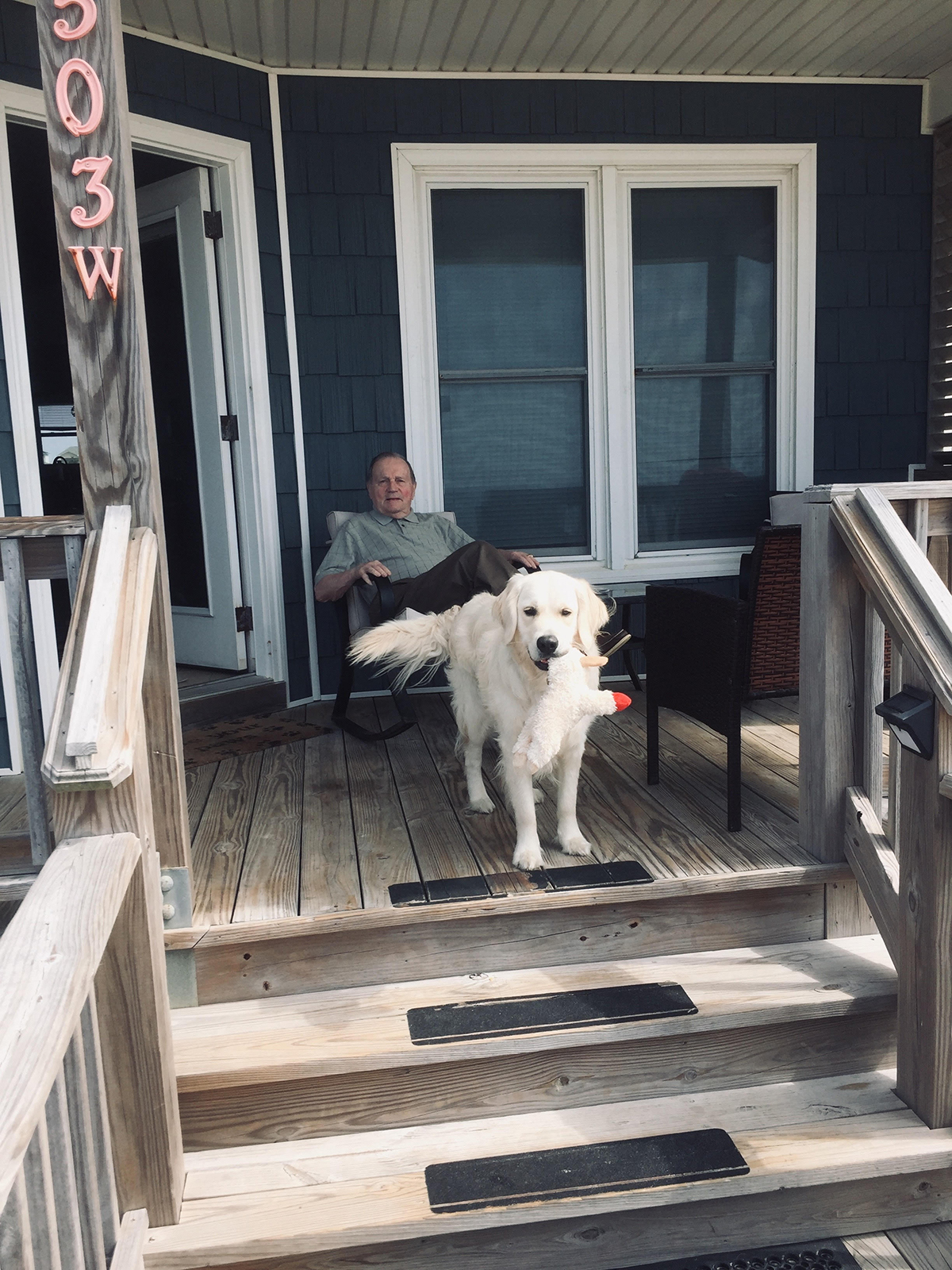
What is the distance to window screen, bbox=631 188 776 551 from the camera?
4.25m

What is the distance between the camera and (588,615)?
2354mm

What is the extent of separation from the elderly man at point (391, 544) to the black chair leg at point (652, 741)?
804 mm

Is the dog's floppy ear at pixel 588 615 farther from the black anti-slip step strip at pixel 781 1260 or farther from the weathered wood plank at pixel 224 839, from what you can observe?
the black anti-slip step strip at pixel 781 1260

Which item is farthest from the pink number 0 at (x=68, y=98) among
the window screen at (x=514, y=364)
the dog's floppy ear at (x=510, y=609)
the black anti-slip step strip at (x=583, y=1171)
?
the window screen at (x=514, y=364)

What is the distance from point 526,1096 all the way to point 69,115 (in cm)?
209

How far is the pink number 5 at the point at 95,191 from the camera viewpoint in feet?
5.99

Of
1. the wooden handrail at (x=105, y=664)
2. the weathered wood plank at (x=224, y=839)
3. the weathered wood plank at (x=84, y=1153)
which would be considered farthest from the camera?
the weathered wood plank at (x=224, y=839)

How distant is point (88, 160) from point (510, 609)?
1.26 m

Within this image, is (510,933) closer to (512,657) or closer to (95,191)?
(512,657)

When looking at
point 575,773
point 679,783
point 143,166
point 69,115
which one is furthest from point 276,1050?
point 143,166

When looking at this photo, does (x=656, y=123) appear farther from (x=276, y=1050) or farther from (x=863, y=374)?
(x=276, y=1050)

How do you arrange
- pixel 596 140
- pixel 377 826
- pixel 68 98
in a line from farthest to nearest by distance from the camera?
pixel 596 140
pixel 377 826
pixel 68 98

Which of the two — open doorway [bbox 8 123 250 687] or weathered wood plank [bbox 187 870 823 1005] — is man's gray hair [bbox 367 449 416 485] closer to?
open doorway [bbox 8 123 250 687]

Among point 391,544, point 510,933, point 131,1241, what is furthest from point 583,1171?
point 391,544
